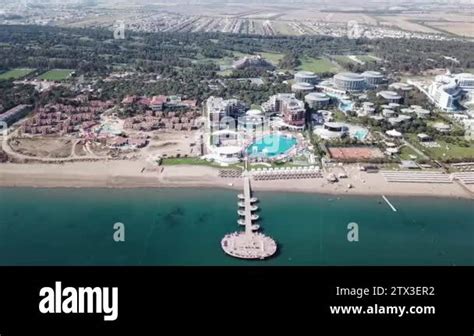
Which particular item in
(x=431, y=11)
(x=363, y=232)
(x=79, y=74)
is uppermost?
(x=431, y=11)

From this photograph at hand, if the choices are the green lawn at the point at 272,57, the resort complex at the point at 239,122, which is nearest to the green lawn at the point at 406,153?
the resort complex at the point at 239,122

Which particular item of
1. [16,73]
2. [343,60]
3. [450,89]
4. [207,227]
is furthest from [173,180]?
[343,60]

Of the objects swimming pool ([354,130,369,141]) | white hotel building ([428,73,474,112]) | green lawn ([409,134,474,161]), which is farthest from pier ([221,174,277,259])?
white hotel building ([428,73,474,112])

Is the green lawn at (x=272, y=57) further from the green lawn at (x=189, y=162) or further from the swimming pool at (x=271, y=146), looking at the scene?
the green lawn at (x=189, y=162)

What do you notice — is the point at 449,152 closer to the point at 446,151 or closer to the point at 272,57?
the point at 446,151

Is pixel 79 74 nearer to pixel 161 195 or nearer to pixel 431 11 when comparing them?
pixel 161 195
